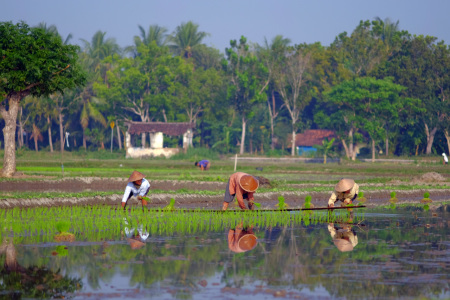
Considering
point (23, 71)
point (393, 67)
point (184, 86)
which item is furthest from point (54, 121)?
point (23, 71)

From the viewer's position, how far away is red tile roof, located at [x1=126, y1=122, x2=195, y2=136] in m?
58.4

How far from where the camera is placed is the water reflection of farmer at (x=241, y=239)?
39.6ft

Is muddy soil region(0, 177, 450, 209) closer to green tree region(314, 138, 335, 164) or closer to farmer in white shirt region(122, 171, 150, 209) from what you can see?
farmer in white shirt region(122, 171, 150, 209)

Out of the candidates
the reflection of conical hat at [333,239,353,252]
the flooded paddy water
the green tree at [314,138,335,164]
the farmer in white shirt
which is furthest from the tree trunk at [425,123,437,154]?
the reflection of conical hat at [333,239,353,252]

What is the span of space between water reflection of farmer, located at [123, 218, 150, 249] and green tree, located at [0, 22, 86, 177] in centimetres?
1586

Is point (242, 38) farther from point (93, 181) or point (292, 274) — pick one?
point (292, 274)

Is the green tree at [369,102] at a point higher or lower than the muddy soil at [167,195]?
higher

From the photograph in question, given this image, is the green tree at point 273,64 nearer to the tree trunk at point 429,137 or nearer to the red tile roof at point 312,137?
the red tile roof at point 312,137

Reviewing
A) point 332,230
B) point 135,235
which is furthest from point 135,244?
point 332,230

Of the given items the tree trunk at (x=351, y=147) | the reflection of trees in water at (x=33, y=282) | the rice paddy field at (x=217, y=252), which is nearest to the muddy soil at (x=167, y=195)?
the rice paddy field at (x=217, y=252)

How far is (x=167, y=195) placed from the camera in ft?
72.8

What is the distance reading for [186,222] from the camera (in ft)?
51.3

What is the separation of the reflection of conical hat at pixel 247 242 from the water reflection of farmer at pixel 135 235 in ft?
5.85

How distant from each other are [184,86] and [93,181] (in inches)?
1512
